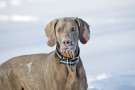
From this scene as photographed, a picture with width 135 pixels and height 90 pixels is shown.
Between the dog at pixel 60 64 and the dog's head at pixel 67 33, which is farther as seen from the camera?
the dog at pixel 60 64

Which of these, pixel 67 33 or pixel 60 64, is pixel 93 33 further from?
pixel 67 33

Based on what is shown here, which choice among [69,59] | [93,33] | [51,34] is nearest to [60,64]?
[69,59]

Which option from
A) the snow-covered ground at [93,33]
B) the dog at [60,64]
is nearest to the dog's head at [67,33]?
the dog at [60,64]

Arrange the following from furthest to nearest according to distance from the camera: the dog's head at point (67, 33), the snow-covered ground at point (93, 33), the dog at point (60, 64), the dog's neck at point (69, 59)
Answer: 1. the snow-covered ground at point (93, 33)
2. the dog's neck at point (69, 59)
3. the dog at point (60, 64)
4. the dog's head at point (67, 33)

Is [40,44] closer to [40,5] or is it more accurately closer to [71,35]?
[40,5]

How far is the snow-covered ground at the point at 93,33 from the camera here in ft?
32.3

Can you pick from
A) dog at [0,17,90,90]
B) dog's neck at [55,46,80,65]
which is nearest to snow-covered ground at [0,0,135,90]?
dog at [0,17,90,90]

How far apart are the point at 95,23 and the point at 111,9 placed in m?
1.13

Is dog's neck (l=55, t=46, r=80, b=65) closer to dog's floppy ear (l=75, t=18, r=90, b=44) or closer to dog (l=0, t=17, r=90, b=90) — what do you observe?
dog (l=0, t=17, r=90, b=90)

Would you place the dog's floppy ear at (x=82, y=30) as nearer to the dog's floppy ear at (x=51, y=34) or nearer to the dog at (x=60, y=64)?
the dog at (x=60, y=64)

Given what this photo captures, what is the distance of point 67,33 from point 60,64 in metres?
0.40

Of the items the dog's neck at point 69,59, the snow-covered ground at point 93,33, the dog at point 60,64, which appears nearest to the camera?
the dog at point 60,64

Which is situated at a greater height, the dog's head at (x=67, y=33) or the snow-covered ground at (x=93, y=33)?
the dog's head at (x=67, y=33)

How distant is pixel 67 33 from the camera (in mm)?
7020
